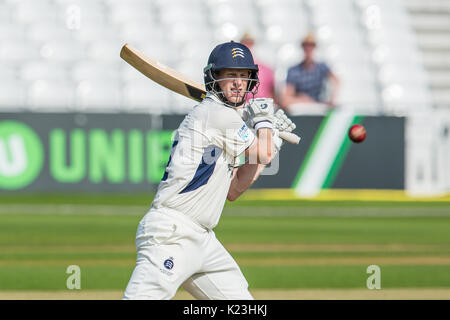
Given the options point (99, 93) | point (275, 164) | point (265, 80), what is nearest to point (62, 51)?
point (99, 93)

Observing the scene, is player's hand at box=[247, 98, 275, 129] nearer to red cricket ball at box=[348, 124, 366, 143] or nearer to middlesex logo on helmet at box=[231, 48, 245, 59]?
middlesex logo on helmet at box=[231, 48, 245, 59]

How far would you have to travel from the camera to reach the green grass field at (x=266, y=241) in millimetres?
8930

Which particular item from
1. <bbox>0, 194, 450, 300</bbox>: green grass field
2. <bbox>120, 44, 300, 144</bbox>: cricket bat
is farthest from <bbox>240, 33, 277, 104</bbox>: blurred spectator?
<bbox>120, 44, 300, 144</bbox>: cricket bat

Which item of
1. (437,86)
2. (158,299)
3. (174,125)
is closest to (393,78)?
(437,86)

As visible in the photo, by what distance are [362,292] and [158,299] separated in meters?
3.67

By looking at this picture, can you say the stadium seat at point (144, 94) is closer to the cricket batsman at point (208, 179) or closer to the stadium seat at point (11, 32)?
the stadium seat at point (11, 32)

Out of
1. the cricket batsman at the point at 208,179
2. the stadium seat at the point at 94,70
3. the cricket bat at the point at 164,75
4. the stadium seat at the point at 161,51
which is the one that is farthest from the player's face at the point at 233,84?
the stadium seat at the point at 161,51

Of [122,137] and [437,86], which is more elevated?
[437,86]

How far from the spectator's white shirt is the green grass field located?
11.1 ft

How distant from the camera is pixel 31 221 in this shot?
43.7ft

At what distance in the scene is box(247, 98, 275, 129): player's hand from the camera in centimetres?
517

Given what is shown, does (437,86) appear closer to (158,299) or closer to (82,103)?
(82,103)
